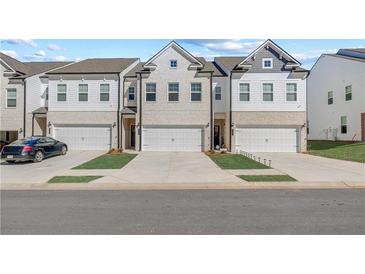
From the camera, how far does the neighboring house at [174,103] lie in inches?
876

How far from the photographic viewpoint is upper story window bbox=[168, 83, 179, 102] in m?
22.3

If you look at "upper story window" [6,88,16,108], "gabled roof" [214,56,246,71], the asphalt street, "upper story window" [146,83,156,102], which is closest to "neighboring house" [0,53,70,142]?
"upper story window" [6,88,16,108]

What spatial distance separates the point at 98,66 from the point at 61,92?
3.74 meters

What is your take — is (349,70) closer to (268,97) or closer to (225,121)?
(268,97)

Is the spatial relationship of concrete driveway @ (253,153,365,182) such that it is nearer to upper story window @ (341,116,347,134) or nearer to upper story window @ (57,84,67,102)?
upper story window @ (341,116,347,134)

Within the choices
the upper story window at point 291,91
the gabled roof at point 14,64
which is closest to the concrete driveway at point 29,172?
the gabled roof at point 14,64

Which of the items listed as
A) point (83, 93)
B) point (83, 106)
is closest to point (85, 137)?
point (83, 106)

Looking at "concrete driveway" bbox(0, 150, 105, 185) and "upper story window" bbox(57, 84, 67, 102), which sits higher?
"upper story window" bbox(57, 84, 67, 102)

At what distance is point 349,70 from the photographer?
27.3m

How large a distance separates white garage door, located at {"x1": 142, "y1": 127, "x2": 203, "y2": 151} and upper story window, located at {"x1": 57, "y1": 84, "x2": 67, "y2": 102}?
23.2ft

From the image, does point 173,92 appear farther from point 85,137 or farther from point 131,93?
point 85,137

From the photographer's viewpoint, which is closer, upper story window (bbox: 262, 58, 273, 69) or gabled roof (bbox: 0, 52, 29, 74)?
upper story window (bbox: 262, 58, 273, 69)

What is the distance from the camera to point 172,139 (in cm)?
2258

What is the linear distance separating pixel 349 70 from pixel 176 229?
28.3 metres
